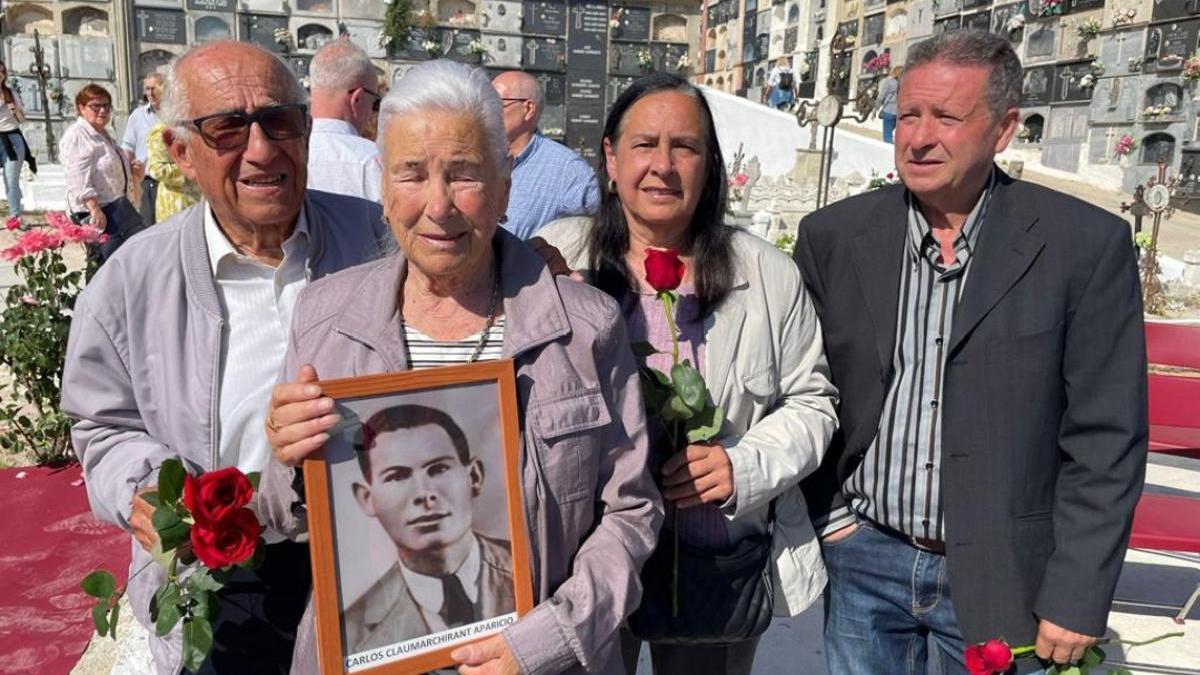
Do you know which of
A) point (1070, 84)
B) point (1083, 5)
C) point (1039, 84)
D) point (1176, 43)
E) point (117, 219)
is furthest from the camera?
point (1039, 84)

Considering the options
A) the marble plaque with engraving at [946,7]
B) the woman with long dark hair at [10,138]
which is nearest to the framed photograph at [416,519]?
the woman with long dark hair at [10,138]

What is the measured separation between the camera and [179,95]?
1487 millimetres

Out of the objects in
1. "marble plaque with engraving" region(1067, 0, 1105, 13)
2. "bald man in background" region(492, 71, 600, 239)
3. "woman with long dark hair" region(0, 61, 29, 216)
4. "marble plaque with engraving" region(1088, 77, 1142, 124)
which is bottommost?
"bald man in background" region(492, 71, 600, 239)

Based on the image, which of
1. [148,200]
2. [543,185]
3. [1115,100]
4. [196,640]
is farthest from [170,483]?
[1115,100]

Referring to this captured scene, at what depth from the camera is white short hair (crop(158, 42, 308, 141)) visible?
149 cm

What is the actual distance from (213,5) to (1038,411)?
24.2m

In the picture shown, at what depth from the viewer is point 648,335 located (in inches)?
67.2

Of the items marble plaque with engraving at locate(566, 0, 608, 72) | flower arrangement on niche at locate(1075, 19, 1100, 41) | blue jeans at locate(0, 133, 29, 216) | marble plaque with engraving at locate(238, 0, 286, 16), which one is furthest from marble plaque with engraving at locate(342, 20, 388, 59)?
flower arrangement on niche at locate(1075, 19, 1100, 41)

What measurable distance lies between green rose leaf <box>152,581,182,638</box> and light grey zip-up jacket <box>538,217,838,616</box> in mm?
968

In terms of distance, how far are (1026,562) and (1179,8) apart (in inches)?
776

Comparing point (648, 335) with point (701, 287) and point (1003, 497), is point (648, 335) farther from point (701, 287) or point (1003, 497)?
point (1003, 497)

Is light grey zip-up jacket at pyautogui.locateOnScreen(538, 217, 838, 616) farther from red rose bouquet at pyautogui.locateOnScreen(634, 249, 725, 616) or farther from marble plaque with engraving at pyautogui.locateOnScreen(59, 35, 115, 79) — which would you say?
marble plaque with engraving at pyautogui.locateOnScreen(59, 35, 115, 79)

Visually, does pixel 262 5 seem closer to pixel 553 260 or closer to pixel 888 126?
pixel 888 126

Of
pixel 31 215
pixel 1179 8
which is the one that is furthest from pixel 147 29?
pixel 1179 8
